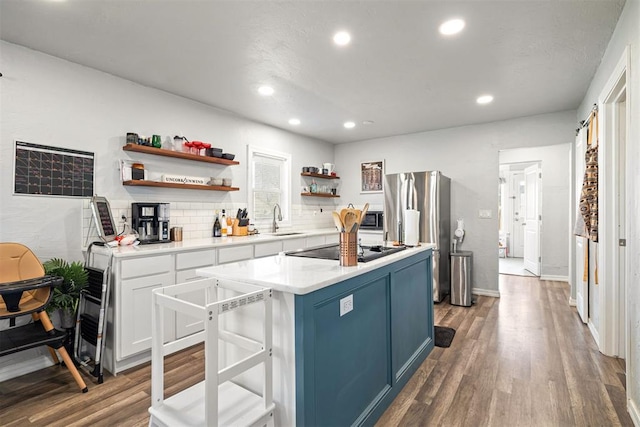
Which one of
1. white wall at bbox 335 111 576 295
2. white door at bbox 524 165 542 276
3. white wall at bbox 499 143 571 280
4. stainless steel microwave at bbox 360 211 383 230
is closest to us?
white wall at bbox 335 111 576 295

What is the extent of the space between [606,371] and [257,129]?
4463 millimetres

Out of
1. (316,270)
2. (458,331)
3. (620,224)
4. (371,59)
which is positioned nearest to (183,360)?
(316,270)

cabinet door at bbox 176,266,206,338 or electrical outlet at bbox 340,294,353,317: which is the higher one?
electrical outlet at bbox 340,294,353,317

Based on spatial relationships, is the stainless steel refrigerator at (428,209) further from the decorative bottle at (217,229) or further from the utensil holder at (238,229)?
the decorative bottle at (217,229)

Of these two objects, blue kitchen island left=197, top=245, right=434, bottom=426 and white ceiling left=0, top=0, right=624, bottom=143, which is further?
white ceiling left=0, top=0, right=624, bottom=143

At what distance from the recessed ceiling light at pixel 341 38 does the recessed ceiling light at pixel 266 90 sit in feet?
3.68

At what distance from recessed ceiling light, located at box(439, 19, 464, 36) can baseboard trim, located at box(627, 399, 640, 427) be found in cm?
259

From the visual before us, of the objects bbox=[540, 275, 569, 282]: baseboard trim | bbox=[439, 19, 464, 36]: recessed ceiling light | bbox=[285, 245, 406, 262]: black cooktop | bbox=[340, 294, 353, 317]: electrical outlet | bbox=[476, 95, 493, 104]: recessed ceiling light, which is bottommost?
bbox=[540, 275, 569, 282]: baseboard trim

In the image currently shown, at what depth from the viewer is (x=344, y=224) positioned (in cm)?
186

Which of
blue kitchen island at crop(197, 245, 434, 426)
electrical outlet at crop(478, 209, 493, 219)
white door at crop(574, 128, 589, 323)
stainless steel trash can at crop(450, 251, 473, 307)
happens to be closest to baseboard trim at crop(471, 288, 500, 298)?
stainless steel trash can at crop(450, 251, 473, 307)

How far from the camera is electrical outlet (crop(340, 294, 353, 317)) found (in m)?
1.65

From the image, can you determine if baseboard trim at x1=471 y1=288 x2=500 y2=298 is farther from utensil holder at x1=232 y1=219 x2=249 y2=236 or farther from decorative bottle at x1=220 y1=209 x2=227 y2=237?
decorative bottle at x1=220 y1=209 x2=227 y2=237

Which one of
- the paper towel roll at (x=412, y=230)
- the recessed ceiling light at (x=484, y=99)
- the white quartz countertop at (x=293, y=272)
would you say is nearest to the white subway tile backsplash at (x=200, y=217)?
the white quartz countertop at (x=293, y=272)

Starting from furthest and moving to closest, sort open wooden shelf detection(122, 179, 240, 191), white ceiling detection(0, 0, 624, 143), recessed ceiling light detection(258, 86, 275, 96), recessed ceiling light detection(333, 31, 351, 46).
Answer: recessed ceiling light detection(258, 86, 275, 96)
open wooden shelf detection(122, 179, 240, 191)
recessed ceiling light detection(333, 31, 351, 46)
white ceiling detection(0, 0, 624, 143)
